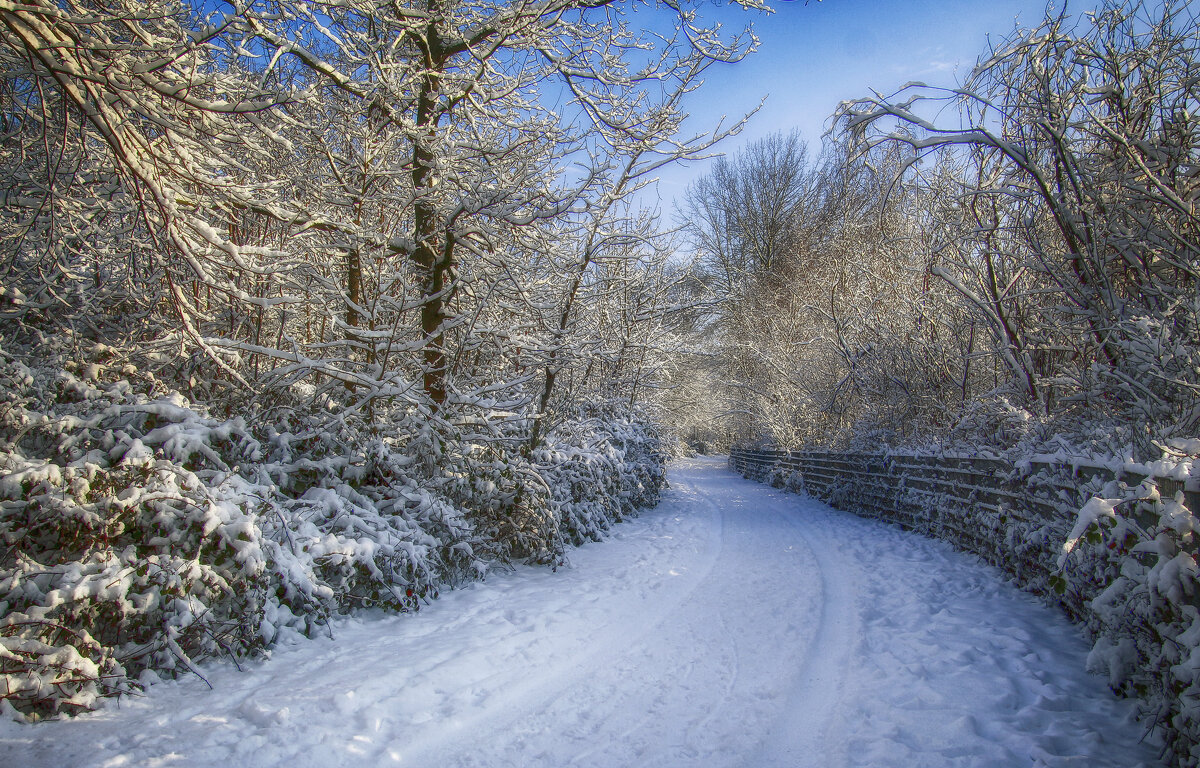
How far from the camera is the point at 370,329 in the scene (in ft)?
18.6

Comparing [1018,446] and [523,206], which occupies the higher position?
[523,206]

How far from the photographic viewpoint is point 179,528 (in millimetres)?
3654

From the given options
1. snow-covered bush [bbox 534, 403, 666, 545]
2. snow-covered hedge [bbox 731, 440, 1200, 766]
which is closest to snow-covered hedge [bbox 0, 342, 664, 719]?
snow-covered bush [bbox 534, 403, 666, 545]

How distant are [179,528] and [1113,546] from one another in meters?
5.59

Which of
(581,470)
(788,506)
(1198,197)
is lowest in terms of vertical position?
(788,506)

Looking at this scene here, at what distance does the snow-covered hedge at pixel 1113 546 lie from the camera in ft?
8.22

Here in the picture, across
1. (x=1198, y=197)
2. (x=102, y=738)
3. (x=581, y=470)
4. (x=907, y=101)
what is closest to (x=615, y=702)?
(x=102, y=738)


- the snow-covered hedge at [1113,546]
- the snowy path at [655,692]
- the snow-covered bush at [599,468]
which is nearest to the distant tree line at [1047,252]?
the snow-covered hedge at [1113,546]

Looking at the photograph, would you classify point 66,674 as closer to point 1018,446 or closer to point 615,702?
point 615,702

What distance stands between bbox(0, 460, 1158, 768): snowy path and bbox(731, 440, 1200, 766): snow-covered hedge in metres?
0.27

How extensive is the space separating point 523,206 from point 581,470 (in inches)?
163

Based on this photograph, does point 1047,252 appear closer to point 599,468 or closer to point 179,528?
point 599,468

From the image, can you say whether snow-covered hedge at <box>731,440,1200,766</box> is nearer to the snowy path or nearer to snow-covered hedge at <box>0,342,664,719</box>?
the snowy path

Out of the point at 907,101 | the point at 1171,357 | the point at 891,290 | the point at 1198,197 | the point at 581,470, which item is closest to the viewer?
the point at 1171,357
